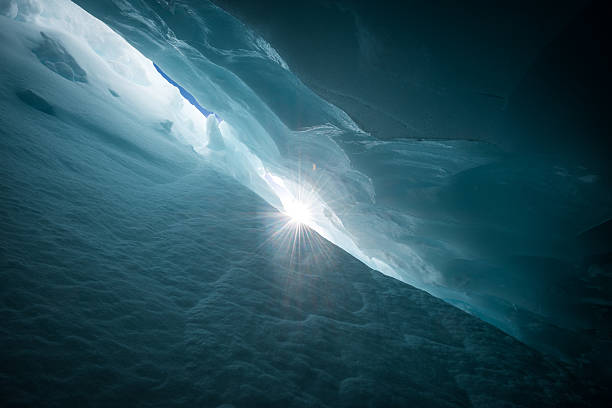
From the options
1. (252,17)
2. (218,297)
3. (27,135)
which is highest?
(252,17)

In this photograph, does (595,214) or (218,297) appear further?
(595,214)

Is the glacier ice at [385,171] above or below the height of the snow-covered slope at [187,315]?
above

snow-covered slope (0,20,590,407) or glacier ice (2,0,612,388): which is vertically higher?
glacier ice (2,0,612,388)

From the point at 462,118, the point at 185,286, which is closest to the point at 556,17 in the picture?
the point at 462,118

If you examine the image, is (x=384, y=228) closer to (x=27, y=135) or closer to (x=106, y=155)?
(x=106, y=155)

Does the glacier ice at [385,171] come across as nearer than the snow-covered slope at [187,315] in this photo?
No

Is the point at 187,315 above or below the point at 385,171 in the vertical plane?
below

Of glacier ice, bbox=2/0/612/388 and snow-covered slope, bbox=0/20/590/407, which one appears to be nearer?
snow-covered slope, bbox=0/20/590/407

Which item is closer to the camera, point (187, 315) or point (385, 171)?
point (187, 315)
